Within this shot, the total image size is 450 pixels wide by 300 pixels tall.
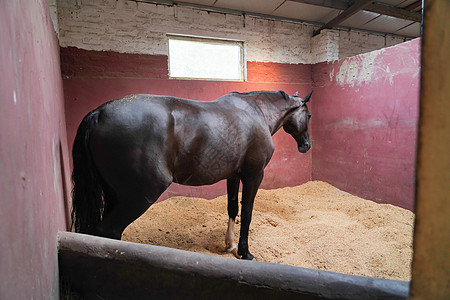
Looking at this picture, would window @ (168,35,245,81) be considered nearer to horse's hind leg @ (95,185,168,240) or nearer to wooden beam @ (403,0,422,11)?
horse's hind leg @ (95,185,168,240)

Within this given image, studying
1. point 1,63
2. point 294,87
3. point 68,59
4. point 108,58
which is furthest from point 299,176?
point 1,63

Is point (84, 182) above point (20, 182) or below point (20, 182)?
below

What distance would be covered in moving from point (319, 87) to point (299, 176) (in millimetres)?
2013

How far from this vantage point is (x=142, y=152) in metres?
1.87

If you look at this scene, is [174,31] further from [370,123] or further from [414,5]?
[414,5]

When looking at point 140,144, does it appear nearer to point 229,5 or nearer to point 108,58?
point 108,58

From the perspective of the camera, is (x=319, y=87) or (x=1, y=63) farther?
(x=319, y=87)

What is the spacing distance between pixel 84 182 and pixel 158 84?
2.70m

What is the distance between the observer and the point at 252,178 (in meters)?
2.76

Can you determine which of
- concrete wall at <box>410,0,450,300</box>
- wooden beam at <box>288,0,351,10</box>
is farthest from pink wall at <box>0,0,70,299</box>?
wooden beam at <box>288,0,351,10</box>

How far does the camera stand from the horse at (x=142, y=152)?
6.02ft

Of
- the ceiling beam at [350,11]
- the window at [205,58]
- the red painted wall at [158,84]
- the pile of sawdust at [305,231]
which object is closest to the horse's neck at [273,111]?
the pile of sawdust at [305,231]

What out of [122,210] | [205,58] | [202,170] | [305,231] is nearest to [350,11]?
[205,58]

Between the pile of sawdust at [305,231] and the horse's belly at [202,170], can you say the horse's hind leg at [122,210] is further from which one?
the pile of sawdust at [305,231]
